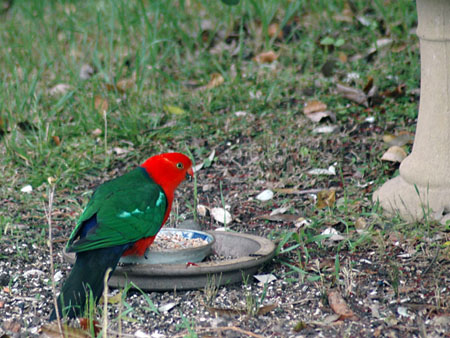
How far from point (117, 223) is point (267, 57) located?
294 centimetres

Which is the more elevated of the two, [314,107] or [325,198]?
[314,107]

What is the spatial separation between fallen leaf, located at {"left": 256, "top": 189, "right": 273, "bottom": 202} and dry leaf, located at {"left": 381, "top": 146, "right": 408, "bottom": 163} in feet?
2.31

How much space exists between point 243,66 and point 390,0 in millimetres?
1512

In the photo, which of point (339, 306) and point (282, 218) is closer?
point (339, 306)

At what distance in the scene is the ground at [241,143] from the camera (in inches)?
114

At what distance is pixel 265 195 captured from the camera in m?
4.10

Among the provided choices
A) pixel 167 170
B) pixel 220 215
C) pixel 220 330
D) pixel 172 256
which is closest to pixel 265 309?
pixel 220 330

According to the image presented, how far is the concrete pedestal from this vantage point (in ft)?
11.1

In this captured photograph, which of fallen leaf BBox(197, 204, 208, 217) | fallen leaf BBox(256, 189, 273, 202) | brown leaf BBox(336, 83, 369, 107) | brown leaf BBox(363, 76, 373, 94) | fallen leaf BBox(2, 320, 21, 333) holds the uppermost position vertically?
brown leaf BBox(363, 76, 373, 94)

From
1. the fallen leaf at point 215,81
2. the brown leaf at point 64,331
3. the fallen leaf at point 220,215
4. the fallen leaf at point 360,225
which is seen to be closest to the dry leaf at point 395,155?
the fallen leaf at point 360,225

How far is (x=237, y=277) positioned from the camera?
→ 10.2ft

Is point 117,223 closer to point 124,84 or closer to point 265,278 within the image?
point 265,278

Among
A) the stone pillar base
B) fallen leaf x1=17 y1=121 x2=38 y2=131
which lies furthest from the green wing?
fallen leaf x1=17 y1=121 x2=38 y2=131

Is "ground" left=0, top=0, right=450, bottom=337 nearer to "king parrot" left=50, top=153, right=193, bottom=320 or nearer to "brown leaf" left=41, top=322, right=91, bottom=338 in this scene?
"brown leaf" left=41, top=322, right=91, bottom=338
